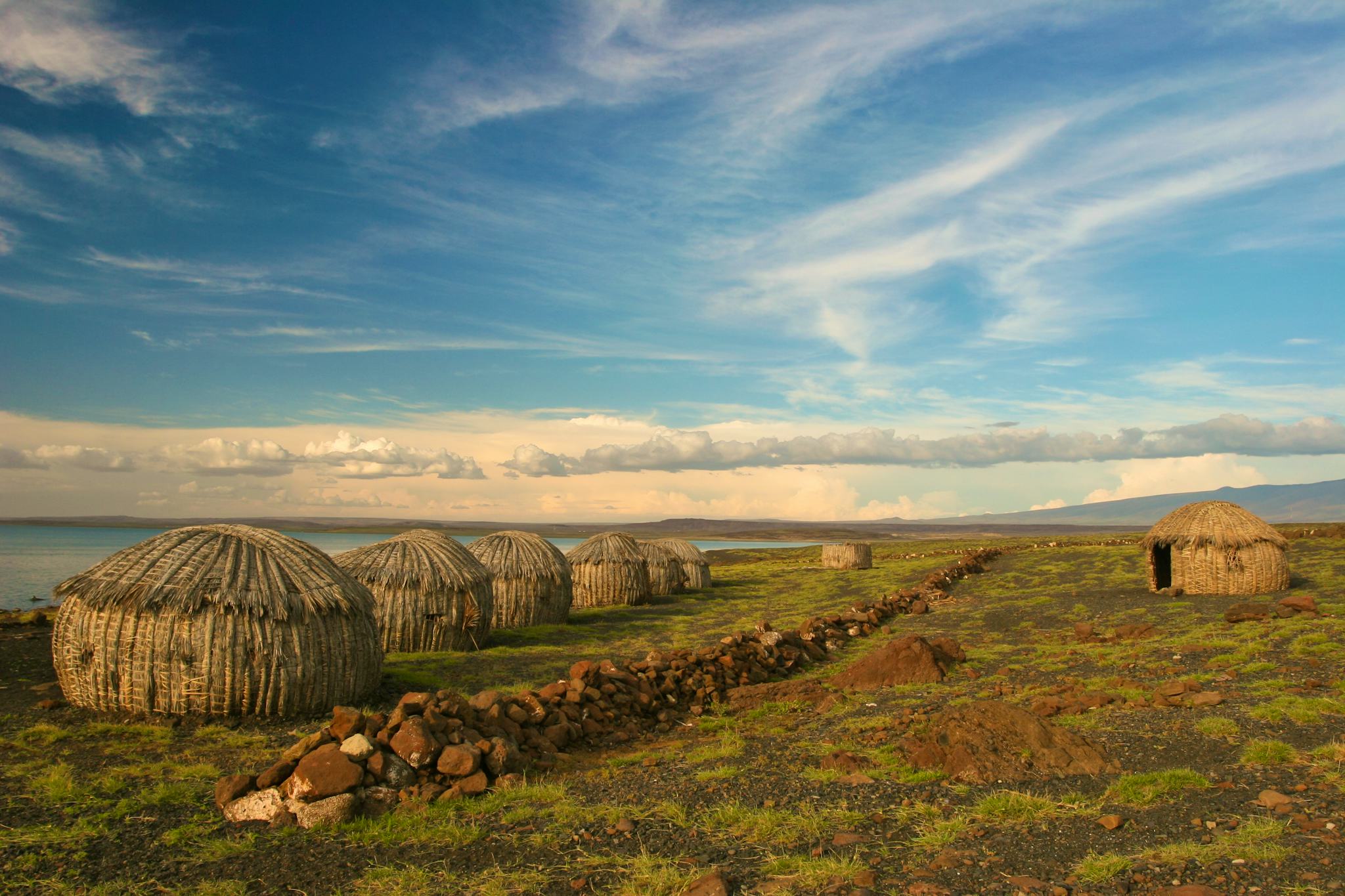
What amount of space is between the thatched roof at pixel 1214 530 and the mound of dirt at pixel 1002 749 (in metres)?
18.7

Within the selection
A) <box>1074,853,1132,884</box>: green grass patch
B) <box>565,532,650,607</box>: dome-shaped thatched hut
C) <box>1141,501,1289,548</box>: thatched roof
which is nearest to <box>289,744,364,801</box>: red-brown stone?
<box>1074,853,1132,884</box>: green grass patch

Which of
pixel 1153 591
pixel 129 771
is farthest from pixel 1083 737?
pixel 1153 591

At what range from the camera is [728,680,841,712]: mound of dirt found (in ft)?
43.7

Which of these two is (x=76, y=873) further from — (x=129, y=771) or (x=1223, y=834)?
(x=1223, y=834)

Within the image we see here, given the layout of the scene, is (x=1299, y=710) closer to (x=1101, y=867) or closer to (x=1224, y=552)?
(x=1101, y=867)

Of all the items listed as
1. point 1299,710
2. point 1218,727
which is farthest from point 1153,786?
point 1299,710

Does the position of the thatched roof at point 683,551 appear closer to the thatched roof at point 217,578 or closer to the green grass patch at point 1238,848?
the thatched roof at point 217,578

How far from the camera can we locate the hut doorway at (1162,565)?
2630 centimetres

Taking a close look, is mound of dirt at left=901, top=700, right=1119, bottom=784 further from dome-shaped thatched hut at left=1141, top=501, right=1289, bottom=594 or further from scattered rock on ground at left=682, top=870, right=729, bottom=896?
dome-shaped thatched hut at left=1141, top=501, right=1289, bottom=594

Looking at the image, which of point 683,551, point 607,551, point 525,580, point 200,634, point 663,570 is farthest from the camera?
point 683,551

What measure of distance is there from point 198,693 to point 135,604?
1.53 metres

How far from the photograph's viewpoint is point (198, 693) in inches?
452

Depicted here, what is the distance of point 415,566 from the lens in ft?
62.3

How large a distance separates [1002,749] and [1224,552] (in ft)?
66.5
